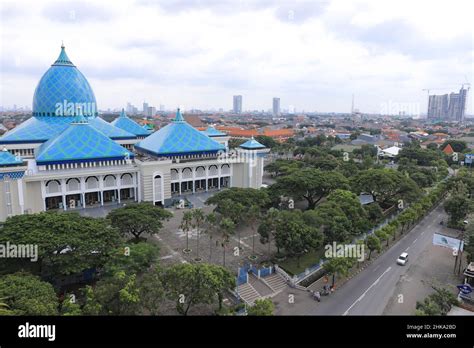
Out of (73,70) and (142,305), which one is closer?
(142,305)

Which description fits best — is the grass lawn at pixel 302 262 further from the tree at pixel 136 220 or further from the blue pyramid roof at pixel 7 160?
the blue pyramid roof at pixel 7 160

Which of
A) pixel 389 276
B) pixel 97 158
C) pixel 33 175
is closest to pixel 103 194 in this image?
pixel 97 158

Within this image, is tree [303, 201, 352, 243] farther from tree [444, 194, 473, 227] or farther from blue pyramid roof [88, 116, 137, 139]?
blue pyramid roof [88, 116, 137, 139]

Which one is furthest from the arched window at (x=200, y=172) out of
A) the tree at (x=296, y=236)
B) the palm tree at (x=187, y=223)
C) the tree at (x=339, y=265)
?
the tree at (x=339, y=265)

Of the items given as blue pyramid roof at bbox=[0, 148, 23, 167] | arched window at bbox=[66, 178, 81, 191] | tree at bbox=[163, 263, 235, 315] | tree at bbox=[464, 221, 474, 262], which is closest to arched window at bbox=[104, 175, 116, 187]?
arched window at bbox=[66, 178, 81, 191]
